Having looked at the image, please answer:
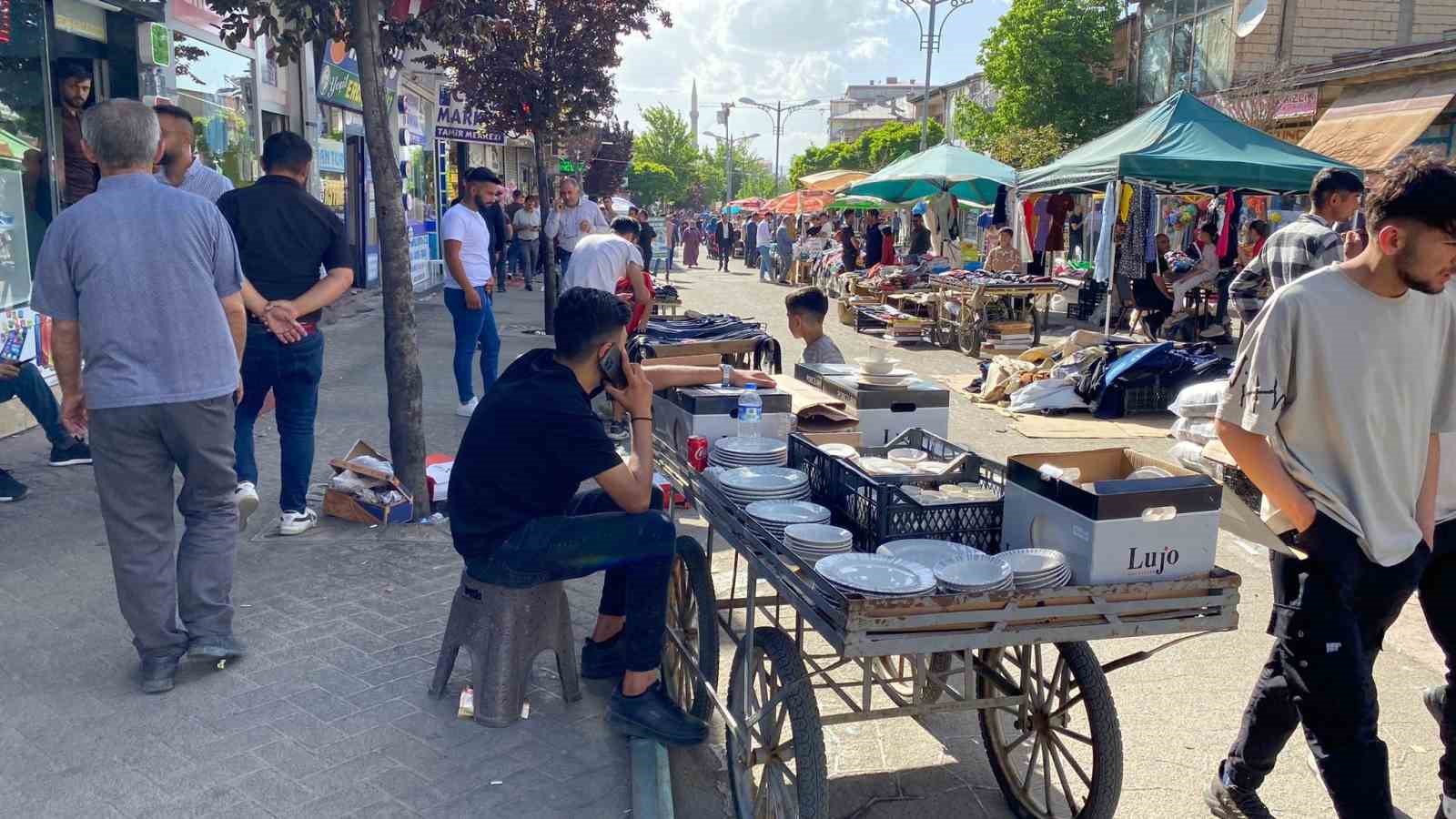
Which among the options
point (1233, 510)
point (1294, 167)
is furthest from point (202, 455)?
point (1294, 167)

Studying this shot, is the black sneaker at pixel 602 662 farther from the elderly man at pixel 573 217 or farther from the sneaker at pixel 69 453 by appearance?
the elderly man at pixel 573 217

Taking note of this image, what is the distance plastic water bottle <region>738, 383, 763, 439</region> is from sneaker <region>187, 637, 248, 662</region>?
1968 mm

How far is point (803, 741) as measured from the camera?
9.45 feet

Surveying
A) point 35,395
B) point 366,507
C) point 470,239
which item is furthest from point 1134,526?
point 470,239

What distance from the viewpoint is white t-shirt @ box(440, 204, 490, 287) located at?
329 inches

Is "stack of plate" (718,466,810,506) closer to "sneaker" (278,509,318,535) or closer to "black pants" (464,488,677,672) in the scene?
"black pants" (464,488,677,672)

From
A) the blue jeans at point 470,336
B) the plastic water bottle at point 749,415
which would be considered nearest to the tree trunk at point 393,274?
the blue jeans at point 470,336

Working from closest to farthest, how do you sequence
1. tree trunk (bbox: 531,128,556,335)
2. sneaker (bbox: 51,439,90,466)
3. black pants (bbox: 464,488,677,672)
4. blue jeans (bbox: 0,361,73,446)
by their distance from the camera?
black pants (bbox: 464,488,677,672) → blue jeans (bbox: 0,361,73,446) → sneaker (bbox: 51,439,90,466) → tree trunk (bbox: 531,128,556,335)

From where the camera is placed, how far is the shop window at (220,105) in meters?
11.0

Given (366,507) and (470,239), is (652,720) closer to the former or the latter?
(366,507)

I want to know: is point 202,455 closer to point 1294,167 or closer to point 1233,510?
point 1233,510

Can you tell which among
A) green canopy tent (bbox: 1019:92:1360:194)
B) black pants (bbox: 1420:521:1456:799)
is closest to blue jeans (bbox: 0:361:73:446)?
black pants (bbox: 1420:521:1456:799)

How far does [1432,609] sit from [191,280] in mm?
3924

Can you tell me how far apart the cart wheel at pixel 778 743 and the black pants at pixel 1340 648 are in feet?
4.06
